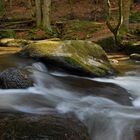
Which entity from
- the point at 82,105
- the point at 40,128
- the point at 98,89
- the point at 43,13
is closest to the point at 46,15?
the point at 43,13

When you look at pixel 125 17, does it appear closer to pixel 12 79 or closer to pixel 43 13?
pixel 43 13

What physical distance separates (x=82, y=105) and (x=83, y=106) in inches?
2.9

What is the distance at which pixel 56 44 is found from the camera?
1062cm

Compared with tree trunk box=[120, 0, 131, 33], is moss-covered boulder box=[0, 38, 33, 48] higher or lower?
lower

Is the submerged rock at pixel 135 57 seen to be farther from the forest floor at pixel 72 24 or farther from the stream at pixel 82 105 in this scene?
the stream at pixel 82 105

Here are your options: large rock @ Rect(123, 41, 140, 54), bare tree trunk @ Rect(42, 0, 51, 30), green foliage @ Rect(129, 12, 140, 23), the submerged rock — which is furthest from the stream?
green foliage @ Rect(129, 12, 140, 23)

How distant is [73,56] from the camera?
1009cm

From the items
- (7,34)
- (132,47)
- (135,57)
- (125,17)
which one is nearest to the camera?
(135,57)

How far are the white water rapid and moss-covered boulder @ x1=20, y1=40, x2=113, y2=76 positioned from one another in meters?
1.06

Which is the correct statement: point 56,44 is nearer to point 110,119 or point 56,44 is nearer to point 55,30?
point 110,119

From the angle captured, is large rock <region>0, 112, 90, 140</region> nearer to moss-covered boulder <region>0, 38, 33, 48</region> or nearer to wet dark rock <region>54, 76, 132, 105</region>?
wet dark rock <region>54, 76, 132, 105</region>

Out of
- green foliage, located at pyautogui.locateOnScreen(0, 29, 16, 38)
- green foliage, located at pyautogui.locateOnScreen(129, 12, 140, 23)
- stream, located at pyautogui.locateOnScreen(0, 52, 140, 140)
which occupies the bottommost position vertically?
green foliage, located at pyautogui.locateOnScreen(0, 29, 16, 38)

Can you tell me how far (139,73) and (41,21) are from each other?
10705mm

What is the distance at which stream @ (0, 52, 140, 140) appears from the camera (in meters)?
6.25
